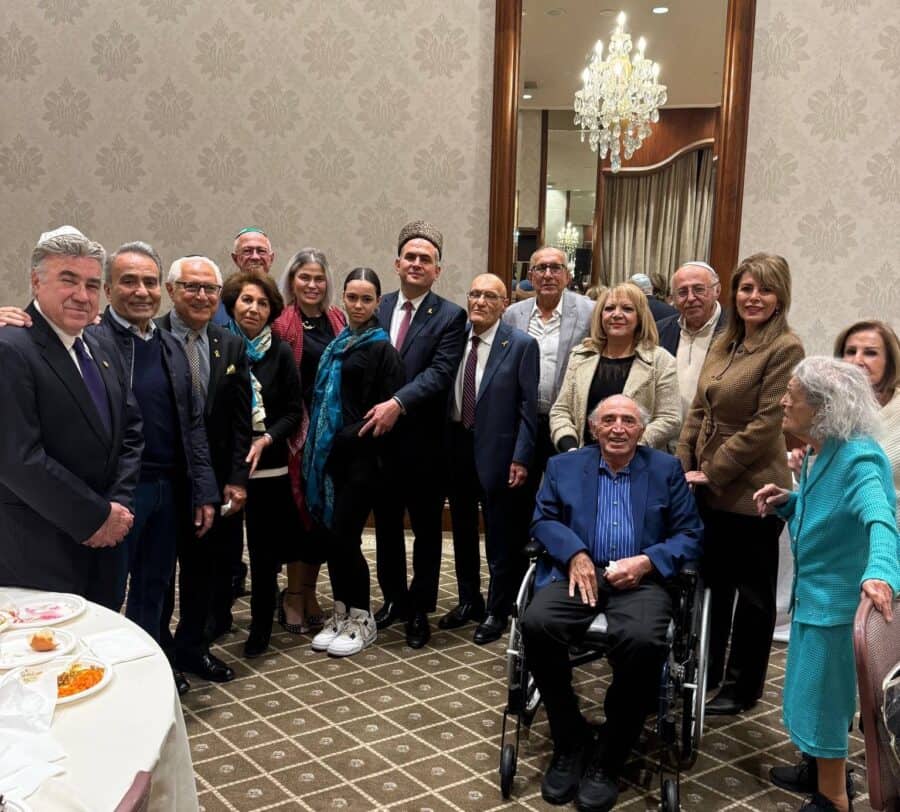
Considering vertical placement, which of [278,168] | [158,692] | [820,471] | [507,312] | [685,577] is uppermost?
[278,168]

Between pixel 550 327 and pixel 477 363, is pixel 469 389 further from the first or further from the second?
pixel 550 327

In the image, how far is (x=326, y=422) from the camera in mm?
3512

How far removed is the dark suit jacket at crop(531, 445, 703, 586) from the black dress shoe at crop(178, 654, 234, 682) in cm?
129

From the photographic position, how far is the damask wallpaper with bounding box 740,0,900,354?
468 cm

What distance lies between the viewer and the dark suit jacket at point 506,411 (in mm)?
3627

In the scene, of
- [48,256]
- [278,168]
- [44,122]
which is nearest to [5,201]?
[44,122]

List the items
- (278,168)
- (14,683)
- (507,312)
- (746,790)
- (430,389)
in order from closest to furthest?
(14,683), (746,790), (430,389), (507,312), (278,168)

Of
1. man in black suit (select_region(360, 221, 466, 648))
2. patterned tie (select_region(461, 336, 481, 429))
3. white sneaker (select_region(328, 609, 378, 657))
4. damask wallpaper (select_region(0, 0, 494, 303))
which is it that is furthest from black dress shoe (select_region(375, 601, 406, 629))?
damask wallpaper (select_region(0, 0, 494, 303))

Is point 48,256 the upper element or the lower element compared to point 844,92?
lower

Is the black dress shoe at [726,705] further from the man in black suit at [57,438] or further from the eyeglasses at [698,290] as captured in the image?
the man in black suit at [57,438]

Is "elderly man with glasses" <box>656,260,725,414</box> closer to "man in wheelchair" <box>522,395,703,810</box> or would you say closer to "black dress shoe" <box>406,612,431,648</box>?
"man in wheelchair" <box>522,395,703,810</box>

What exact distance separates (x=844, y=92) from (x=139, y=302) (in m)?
3.86

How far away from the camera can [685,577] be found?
2.78m

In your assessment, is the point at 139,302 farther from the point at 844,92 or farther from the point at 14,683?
the point at 844,92
